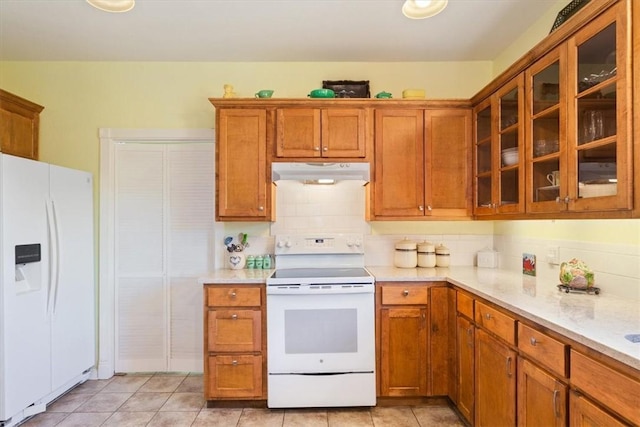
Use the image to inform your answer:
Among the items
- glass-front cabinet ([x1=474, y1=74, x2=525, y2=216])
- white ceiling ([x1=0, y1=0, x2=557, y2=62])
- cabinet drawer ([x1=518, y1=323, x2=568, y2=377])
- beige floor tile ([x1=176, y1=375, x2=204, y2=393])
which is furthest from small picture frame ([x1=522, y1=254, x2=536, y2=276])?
beige floor tile ([x1=176, y1=375, x2=204, y2=393])

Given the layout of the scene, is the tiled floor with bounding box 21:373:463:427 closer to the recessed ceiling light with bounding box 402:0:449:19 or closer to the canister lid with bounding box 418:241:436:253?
the canister lid with bounding box 418:241:436:253

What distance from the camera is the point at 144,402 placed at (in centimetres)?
253

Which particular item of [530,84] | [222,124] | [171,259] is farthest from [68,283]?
[530,84]

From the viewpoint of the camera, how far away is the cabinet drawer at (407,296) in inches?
95.0

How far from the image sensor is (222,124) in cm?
266

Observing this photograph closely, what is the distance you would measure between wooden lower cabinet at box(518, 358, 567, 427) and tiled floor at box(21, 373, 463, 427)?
85cm

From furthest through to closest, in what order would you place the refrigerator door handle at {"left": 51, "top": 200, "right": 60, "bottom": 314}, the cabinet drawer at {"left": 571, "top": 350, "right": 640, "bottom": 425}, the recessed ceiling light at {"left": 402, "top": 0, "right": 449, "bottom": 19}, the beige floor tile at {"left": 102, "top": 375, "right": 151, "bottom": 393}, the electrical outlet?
the beige floor tile at {"left": 102, "top": 375, "right": 151, "bottom": 393}
the refrigerator door handle at {"left": 51, "top": 200, "right": 60, "bottom": 314}
the electrical outlet
the recessed ceiling light at {"left": 402, "top": 0, "right": 449, "bottom": 19}
the cabinet drawer at {"left": 571, "top": 350, "right": 640, "bottom": 425}

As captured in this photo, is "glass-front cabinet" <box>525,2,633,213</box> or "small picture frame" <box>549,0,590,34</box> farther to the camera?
"small picture frame" <box>549,0,590,34</box>

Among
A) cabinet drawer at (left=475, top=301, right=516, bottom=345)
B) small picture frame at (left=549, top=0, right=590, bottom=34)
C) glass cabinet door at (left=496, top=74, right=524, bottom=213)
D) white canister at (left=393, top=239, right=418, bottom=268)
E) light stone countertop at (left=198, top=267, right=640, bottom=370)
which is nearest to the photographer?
light stone countertop at (left=198, top=267, right=640, bottom=370)

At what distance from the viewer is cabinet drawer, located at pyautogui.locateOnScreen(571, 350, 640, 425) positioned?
101cm

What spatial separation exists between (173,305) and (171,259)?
1.34 feet

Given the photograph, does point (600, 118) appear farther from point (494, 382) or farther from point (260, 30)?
point (260, 30)

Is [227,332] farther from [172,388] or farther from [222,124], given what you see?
[222,124]

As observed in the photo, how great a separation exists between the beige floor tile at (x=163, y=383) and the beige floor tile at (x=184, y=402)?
13cm
